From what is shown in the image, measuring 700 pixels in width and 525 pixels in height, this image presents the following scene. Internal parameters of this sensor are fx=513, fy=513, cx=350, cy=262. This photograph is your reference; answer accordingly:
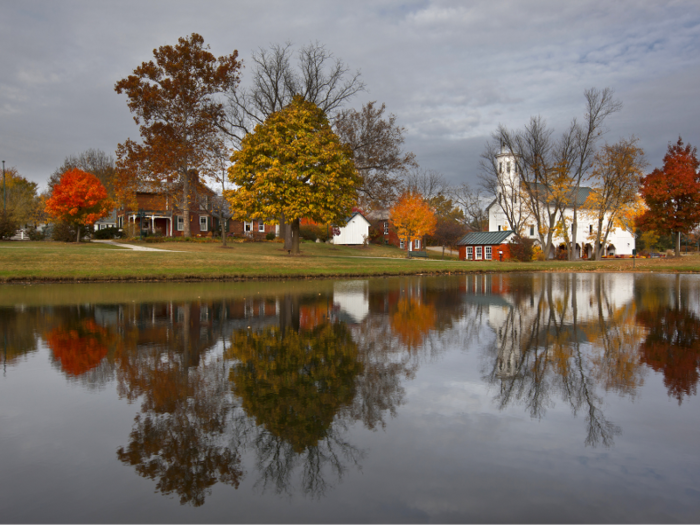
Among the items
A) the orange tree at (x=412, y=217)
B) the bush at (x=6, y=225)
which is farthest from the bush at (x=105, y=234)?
the orange tree at (x=412, y=217)

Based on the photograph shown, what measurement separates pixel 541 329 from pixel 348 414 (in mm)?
6551

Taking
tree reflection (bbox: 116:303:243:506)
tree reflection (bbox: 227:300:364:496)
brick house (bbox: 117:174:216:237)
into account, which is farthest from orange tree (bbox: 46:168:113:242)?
tree reflection (bbox: 227:300:364:496)

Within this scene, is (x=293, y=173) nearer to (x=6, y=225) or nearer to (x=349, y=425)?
(x=349, y=425)

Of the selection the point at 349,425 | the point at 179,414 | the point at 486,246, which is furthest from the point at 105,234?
the point at 349,425

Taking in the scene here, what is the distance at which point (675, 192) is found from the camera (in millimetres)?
51000

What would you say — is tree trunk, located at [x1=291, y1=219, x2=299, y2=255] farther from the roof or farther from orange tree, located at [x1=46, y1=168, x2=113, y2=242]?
the roof

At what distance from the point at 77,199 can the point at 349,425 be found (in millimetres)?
52335

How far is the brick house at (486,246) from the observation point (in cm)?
6047

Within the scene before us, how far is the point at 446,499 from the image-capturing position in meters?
3.53

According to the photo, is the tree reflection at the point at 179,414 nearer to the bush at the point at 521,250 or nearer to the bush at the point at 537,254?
the bush at the point at 521,250

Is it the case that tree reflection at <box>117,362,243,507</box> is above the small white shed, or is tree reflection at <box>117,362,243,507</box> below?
below

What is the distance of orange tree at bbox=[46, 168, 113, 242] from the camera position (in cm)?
4925

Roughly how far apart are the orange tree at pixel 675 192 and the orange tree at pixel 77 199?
184 ft

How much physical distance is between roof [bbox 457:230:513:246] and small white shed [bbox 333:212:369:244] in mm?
18411
